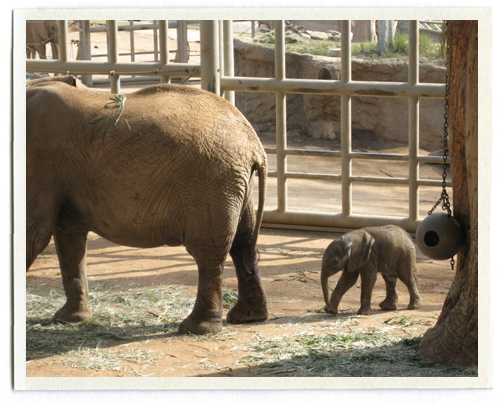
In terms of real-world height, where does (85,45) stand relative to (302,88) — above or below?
above

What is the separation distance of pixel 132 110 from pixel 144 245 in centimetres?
102

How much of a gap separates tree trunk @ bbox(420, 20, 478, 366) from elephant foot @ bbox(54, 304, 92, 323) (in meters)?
2.70

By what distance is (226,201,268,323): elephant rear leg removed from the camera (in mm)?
6293

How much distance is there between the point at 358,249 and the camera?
20.9 ft

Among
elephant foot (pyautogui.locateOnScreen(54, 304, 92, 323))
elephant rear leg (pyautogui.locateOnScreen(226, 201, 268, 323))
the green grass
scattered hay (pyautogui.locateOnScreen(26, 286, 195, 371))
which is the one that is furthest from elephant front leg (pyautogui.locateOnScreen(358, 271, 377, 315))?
the green grass

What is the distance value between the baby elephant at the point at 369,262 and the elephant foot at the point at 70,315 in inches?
77.3

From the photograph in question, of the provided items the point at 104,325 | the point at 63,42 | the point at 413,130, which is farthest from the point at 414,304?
the point at 63,42

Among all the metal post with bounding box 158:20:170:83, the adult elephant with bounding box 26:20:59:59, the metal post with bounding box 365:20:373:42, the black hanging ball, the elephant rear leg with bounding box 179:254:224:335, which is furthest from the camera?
the metal post with bounding box 365:20:373:42

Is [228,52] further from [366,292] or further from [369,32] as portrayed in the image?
[369,32]

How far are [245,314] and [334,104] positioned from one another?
10165mm

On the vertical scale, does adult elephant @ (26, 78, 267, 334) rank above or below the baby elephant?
above

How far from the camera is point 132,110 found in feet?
18.8

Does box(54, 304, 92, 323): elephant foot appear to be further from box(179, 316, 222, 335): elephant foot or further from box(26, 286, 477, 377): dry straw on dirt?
box(179, 316, 222, 335): elephant foot

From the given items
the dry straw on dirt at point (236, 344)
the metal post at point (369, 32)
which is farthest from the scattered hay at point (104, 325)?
the metal post at point (369, 32)
